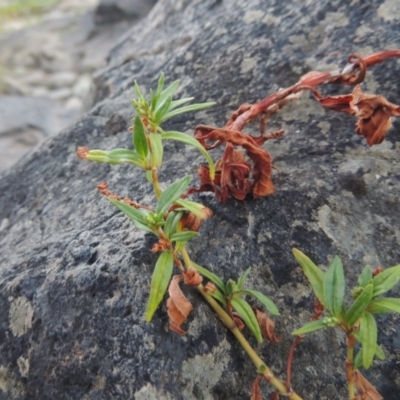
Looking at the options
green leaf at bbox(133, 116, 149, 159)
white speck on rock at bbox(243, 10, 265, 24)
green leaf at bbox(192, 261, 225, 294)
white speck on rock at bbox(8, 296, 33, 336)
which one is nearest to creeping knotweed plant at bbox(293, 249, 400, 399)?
green leaf at bbox(192, 261, 225, 294)

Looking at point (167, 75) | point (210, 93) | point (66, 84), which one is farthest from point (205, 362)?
point (66, 84)

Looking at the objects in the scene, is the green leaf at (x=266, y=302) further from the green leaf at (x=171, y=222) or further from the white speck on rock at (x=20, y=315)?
the white speck on rock at (x=20, y=315)

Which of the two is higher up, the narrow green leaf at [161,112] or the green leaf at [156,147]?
the narrow green leaf at [161,112]

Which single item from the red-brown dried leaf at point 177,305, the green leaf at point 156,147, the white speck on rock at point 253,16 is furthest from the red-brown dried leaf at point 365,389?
the white speck on rock at point 253,16

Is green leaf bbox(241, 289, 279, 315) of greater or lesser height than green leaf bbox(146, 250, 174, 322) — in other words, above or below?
below

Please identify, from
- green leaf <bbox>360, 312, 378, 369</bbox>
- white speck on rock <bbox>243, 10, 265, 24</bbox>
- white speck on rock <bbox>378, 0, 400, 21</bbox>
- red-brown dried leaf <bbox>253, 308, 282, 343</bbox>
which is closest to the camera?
green leaf <bbox>360, 312, 378, 369</bbox>

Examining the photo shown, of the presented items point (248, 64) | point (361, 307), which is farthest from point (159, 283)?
point (248, 64)

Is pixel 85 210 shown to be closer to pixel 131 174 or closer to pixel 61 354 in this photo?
pixel 131 174

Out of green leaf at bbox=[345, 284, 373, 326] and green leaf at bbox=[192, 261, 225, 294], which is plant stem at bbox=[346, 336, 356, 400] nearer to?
green leaf at bbox=[345, 284, 373, 326]
